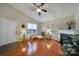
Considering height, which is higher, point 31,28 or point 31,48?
point 31,28

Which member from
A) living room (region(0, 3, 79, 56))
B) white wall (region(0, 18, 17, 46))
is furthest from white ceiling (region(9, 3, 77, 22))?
white wall (region(0, 18, 17, 46))

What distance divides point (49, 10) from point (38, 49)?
73 cm

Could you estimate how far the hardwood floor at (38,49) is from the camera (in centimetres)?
202

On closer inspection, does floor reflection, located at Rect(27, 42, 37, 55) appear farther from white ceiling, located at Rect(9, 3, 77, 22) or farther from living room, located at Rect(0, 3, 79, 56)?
white ceiling, located at Rect(9, 3, 77, 22)

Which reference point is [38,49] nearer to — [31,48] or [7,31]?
[31,48]

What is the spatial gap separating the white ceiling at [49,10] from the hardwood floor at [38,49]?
436 mm

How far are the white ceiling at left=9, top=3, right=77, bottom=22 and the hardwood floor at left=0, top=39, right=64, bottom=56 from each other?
44cm

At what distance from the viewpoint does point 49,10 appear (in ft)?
6.77

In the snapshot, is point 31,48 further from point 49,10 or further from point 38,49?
point 49,10

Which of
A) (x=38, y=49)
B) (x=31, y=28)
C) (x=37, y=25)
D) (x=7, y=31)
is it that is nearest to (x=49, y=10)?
(x=37, y=25)

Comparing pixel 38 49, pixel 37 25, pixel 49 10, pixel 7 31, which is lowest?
pixel 38 49

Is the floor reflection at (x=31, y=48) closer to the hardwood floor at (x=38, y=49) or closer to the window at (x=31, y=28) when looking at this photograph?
the hardwood floor at (x=38, y=49)

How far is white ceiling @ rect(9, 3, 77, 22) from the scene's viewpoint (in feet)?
6.73

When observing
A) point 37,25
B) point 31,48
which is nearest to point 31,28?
point 37,25
